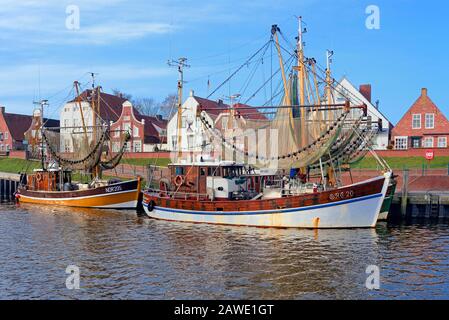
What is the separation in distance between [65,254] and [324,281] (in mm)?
13175

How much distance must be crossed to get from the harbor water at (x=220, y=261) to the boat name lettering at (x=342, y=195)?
2091 millimetres

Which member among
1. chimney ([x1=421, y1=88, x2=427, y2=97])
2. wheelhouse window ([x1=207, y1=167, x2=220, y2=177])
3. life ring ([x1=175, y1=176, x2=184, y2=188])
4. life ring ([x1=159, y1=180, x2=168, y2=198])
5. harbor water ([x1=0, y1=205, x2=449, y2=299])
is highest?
chimney ([x1=421, y1=88, x2=427, y2=97])

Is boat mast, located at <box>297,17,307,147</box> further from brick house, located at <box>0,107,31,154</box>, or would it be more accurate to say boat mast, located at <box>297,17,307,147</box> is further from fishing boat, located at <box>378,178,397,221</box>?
brick house, located at <box>0,107,31,154</box>

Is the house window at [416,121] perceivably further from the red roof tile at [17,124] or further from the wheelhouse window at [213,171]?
the red roof tile at [17,124]

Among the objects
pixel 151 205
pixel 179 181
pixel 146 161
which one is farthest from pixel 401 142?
pixel 151 205

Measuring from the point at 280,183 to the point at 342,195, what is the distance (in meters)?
6.40

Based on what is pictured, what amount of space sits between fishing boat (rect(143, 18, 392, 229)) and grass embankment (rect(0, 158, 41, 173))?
1841 inches

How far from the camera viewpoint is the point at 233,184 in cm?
3600

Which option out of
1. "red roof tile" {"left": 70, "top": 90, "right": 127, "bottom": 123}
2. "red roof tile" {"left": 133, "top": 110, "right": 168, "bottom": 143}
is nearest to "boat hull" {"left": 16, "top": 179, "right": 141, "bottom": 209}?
"red roof tile" {"left": 133, "top": 110, "right": 168, "bottom": 143}

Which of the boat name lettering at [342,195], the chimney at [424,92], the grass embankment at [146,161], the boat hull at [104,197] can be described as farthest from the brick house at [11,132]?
the boat name lettering at [342,195]

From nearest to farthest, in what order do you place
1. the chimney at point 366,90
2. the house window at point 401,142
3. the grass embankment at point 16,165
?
the house window at point 401,142 < the chimney at point 366,90 < the grass embankment at point 16,165

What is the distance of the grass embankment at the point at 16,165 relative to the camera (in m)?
79.4

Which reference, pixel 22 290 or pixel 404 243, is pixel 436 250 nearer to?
pixel 404 243

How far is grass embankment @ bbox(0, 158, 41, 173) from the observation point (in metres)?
79.4
